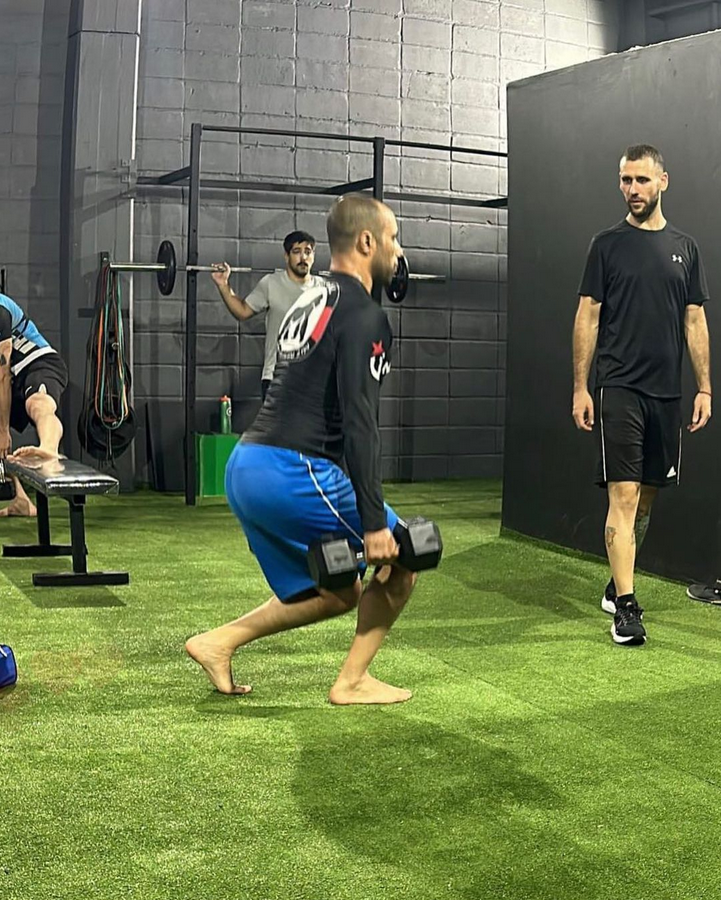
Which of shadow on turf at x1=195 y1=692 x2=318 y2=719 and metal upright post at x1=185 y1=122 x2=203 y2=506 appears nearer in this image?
shadow on turf at x1=195 y1=692 x2=318 y2=719

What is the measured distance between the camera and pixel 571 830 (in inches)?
102

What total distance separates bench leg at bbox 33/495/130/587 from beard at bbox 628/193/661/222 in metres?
2.32

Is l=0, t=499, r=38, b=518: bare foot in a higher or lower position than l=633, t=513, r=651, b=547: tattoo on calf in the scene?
lower

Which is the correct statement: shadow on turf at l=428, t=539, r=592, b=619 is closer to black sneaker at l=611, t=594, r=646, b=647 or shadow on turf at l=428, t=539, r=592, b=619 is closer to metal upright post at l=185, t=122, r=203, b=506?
black sneaker at l=611, t=594, r=646, b=647

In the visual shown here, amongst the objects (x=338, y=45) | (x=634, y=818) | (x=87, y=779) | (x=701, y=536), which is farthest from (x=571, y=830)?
(x=338, y=45)

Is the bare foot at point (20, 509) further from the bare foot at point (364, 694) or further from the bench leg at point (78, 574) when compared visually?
the bare foot at point (364, 694)

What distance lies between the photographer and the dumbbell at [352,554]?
10.1ft

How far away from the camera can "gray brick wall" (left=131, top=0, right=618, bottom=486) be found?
848 cm

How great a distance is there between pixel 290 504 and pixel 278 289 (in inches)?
170

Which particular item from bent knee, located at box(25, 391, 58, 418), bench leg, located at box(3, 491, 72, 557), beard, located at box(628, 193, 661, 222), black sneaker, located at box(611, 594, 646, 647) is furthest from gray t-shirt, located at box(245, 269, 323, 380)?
black sneaker, located at box(611, 594, 646, 647)

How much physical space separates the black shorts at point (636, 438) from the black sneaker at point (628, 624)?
42 cm

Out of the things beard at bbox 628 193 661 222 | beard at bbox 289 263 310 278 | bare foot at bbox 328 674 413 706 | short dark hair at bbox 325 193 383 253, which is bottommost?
bare foot at bbox 328 674 413 706

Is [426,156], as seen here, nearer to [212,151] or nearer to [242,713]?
[212,151]

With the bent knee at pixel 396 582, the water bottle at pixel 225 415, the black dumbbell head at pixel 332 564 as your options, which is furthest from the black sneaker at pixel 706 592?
the water bottle at pixel 225 415
